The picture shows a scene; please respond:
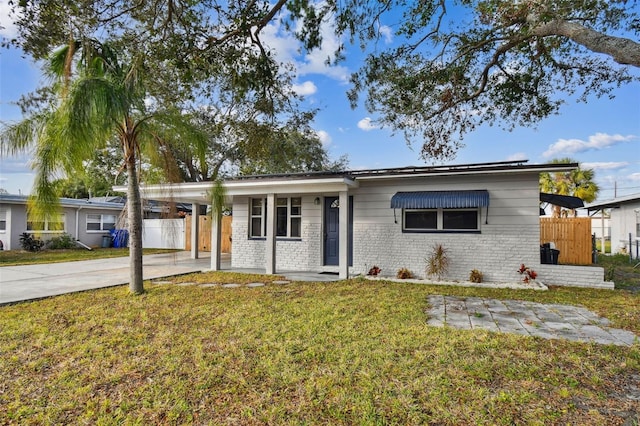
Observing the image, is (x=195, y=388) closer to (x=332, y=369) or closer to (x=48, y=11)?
(x=332, y=369)

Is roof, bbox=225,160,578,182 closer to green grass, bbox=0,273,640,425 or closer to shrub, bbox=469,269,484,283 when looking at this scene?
shrub, bbox=469,269,484,283

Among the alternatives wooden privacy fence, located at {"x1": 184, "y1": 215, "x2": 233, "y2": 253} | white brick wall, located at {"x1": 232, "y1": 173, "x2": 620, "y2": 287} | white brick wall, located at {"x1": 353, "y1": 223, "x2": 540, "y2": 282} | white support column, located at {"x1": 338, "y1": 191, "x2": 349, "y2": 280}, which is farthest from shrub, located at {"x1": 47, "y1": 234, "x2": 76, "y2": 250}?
white brick wall, located at {"x1": 353, "y1": 223, "x2": 540, "y2": 282}

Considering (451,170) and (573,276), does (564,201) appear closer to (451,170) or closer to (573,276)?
(573,276)

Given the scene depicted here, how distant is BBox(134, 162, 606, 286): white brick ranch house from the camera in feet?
28.7

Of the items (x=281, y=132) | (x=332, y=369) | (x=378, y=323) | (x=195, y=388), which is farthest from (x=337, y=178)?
(x=195, y=388)

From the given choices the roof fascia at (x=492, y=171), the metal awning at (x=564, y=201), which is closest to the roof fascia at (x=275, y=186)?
the roof fascia at (x=492, y=171)

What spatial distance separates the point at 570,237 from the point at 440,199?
4.80 meters

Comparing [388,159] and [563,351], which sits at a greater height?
[388,159]

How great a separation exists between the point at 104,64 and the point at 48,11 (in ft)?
3.75

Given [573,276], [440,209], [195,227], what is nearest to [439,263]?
[440,209]

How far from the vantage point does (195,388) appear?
335 centimetres

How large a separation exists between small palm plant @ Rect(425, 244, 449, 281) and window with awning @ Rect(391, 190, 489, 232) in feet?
2.00

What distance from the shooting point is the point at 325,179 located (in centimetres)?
923

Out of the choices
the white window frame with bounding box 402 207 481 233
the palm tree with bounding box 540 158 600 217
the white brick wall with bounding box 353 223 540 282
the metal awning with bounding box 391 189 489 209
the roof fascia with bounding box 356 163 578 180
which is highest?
the palm tree with bounding box 540 158 600 217
